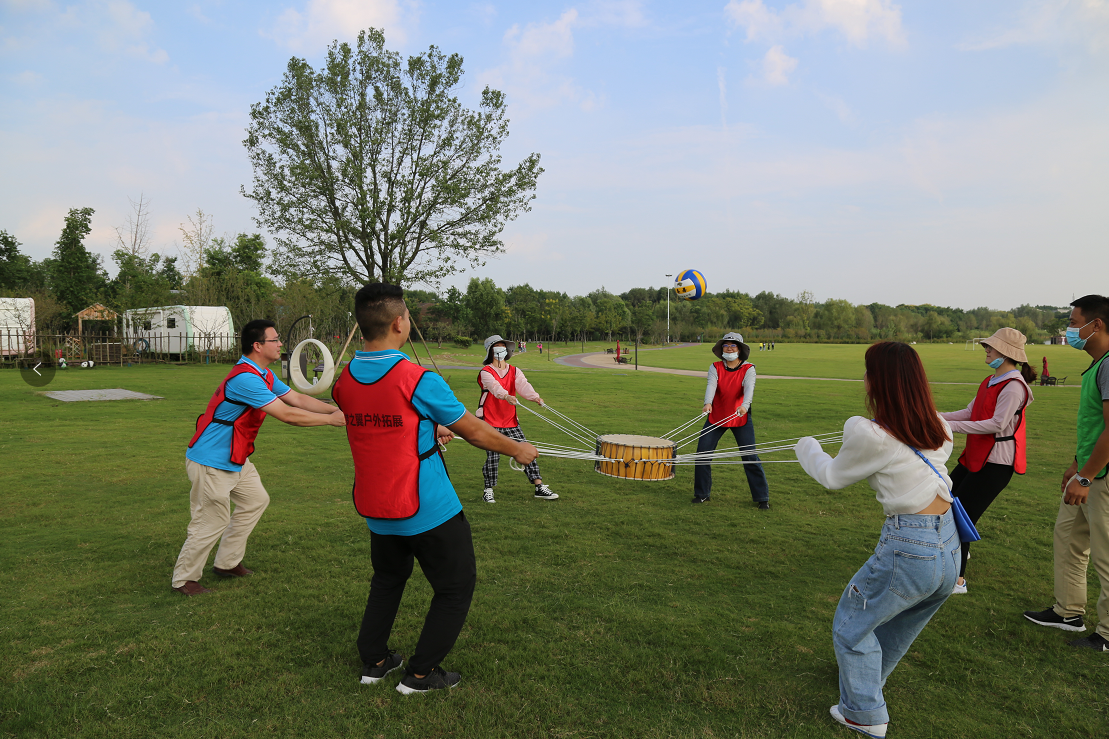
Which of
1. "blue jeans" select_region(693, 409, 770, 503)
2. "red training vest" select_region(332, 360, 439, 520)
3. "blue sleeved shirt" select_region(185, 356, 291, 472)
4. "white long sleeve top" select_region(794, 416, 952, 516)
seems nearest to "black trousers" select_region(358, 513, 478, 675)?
"red training vest" select_region(332, 360, 439, 520)

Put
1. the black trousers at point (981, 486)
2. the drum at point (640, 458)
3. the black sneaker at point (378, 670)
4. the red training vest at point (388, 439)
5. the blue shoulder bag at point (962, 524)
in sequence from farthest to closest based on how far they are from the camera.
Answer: the drum at point (640, 458), the black trousers at point (981, 486), the black sneaker at point (378, 670), the red training vest at point (388, 439), the blue shoulder bag at point (962, 524)

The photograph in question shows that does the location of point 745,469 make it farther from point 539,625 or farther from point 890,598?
point 890,598

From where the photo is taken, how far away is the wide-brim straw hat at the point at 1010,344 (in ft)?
16.4

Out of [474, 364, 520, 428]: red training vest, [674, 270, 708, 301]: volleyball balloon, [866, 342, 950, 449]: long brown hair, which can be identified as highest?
[674, 270, 708, 301]: volleyball balloon

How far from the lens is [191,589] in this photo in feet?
16.5

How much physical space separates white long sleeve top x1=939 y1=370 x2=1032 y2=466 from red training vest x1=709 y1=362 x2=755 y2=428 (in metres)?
3.13

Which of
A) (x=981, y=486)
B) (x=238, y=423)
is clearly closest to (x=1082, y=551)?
(x=981, y=486)

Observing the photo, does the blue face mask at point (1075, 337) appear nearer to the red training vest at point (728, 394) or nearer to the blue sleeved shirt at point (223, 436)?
the red training vest at point (728, 394)

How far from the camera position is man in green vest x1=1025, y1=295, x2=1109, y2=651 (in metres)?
→ 4.21

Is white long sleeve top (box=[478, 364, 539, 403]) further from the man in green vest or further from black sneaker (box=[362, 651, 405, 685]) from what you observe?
the man in green vest

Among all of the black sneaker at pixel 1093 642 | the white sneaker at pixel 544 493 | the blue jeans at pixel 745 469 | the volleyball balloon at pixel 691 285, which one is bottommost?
the white sneaker at pixel 544 493

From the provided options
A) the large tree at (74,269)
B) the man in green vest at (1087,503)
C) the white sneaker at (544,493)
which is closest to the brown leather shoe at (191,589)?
the white sneaker at (544,493)

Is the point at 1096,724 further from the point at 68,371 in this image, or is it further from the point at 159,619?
the point at 68,371

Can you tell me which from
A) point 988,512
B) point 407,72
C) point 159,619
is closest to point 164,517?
point 159,619
